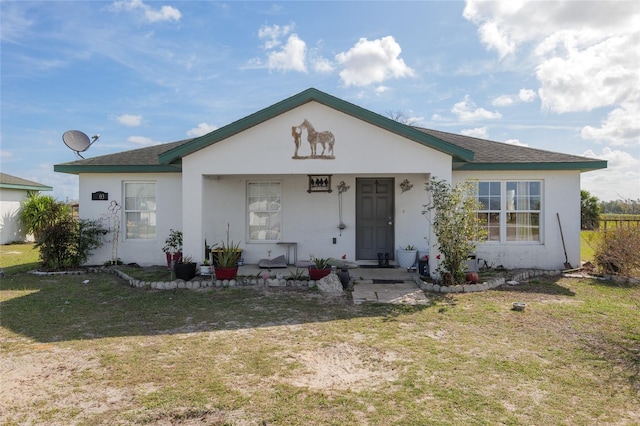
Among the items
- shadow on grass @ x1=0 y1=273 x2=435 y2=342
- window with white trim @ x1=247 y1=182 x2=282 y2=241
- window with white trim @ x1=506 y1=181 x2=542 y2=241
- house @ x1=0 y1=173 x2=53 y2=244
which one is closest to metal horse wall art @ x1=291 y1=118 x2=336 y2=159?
window with white trim @ x1=247 y1=182 x2=282 y2=241

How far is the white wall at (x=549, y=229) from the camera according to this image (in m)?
9.70

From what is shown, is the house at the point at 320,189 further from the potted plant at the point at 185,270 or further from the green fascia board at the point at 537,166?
the potted plant at the point at 185,270

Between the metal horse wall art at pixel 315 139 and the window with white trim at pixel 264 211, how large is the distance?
101 inches

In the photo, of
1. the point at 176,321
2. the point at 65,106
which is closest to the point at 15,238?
the point at 65,106

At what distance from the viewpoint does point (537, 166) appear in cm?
936

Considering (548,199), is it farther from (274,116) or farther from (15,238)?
(15,238)

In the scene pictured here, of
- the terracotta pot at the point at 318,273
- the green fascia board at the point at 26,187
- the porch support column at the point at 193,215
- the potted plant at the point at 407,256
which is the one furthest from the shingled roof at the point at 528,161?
the green fascia board at the point at 26,187

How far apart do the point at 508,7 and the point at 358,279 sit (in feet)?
23.4

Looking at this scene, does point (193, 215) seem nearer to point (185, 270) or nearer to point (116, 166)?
point (185, 270)

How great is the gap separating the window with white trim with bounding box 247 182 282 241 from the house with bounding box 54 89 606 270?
0.03 m

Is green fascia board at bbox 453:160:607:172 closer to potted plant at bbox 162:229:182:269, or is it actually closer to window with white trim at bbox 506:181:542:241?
window with white trim at bbox 506:181:542:241

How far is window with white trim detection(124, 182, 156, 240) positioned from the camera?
1050 cm

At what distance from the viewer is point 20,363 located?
4.12 meters

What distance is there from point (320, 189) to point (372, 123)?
9.65 feet
